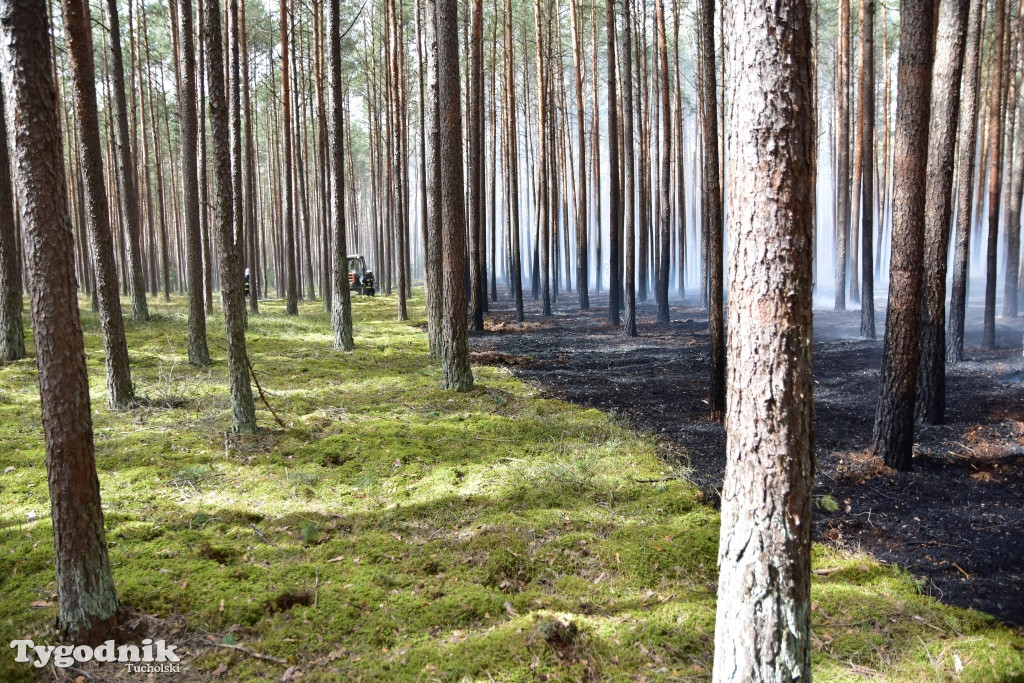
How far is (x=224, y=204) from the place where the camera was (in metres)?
5.99

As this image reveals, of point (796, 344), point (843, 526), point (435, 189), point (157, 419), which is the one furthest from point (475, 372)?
point (796, 344)

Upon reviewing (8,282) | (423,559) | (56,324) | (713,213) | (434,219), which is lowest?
(423,559)

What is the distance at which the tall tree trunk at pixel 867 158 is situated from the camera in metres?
13.1

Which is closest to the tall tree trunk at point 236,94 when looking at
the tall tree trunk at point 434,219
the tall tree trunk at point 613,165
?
the tall tree trunk at point 434,219

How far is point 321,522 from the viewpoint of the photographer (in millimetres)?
4844

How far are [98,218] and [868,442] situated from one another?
9.10m

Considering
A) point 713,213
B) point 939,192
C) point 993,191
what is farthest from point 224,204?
point 993,191

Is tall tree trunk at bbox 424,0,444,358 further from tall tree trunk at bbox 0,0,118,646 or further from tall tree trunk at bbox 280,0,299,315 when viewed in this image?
tall tree trunk at bbox 0,0,118,646

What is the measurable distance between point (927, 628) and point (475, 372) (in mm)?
7903

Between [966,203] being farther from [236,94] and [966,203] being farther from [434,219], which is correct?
[236,94]

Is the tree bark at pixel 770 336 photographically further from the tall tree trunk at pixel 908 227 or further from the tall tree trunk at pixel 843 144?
the tall tree trunk at pixel 843 144

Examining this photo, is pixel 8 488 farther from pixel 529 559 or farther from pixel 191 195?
pixel 191 195

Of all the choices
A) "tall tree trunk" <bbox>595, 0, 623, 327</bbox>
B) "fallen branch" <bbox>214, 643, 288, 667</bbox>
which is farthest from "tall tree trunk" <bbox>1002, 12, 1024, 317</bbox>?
"fallen branch" <bbox>214, 643, 288, 667</bbox>

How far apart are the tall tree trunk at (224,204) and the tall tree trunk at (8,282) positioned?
5.22 metres
